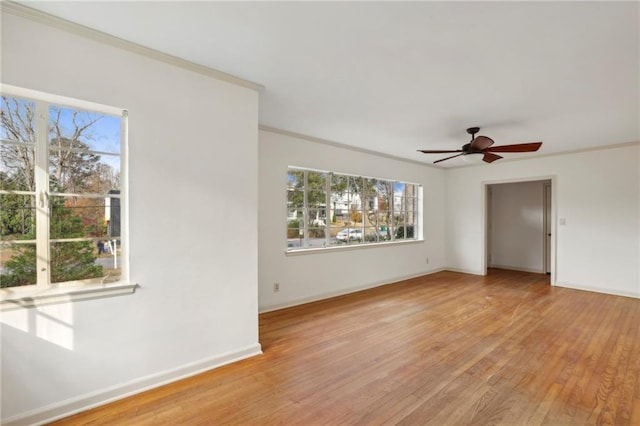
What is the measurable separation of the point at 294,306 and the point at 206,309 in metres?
1.98

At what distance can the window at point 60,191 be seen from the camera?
1.97 meters

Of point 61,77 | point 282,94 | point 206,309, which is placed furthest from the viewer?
point 282,94

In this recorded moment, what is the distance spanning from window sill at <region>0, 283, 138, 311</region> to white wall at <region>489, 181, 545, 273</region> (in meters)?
8.06

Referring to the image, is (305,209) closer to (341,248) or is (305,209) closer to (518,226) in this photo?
(341,248)

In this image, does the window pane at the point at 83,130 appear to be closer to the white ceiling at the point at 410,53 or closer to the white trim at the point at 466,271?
the white ceiling at the point at 410,53

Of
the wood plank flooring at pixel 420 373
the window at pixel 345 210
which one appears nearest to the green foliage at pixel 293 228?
the window at pixel 345 210

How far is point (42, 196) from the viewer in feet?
6.64

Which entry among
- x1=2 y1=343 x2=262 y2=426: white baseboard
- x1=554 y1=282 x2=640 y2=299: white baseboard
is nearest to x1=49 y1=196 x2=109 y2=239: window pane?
x1=2 y1=343 x2=262 y2=426: white baseboard

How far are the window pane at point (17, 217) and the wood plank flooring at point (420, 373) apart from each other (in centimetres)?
124

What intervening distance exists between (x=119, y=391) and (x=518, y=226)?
8.23 metres

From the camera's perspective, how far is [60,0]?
1.78 m

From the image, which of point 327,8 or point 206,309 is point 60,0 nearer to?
point 327,8

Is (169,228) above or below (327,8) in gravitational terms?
below

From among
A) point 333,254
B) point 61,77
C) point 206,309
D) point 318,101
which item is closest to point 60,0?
point 61,77
